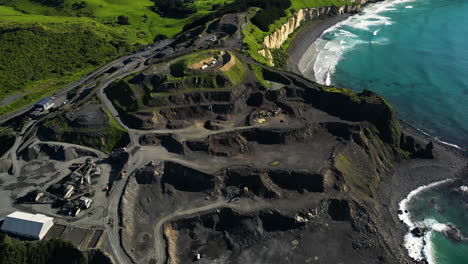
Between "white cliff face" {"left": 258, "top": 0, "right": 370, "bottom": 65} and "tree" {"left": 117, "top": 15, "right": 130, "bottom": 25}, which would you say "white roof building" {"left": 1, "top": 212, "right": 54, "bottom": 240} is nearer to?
"white cliff face" {"left": 258, "top": 0, "right": 370, "bottom": 65}

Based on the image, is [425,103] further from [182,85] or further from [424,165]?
[182,85]

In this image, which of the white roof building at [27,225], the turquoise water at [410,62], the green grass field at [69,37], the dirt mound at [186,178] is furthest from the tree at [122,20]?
the white roof building at [27,225]

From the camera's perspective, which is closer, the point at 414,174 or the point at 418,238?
the point at 418,238

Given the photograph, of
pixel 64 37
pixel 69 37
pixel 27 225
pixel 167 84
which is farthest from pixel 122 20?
pixel 27 225

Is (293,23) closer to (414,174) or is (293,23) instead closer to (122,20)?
(122,20)

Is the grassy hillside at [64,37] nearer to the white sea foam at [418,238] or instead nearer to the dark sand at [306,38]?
the dark sand at [306,38]

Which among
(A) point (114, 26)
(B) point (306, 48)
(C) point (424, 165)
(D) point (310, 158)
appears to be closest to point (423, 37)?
(B) point (306, 48)

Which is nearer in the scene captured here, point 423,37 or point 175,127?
point 175,127
